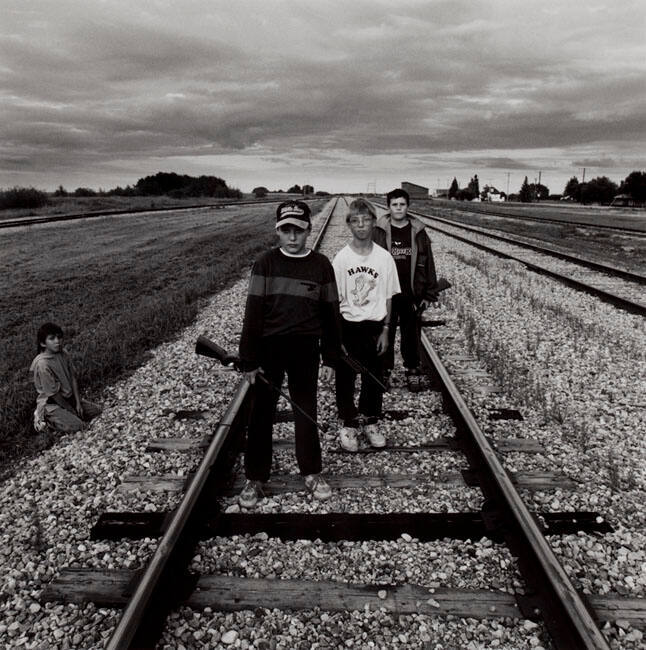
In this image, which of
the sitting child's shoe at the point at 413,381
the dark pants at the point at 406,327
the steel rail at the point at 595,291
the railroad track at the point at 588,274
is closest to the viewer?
the dark pants at the point at 406,327

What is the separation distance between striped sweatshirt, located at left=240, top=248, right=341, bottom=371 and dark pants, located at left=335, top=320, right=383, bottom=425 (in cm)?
88

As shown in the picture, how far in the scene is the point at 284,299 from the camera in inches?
142

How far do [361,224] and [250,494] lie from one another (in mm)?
2040

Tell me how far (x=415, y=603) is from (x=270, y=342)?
174 centimetres

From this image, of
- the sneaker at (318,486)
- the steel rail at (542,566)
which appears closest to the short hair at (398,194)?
the steel rail at (542,566)

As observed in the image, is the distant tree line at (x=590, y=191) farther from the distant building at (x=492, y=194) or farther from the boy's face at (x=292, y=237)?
the boy's face at (x=292, y=237)

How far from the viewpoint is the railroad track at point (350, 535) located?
2791 millimetres

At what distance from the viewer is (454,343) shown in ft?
24.8

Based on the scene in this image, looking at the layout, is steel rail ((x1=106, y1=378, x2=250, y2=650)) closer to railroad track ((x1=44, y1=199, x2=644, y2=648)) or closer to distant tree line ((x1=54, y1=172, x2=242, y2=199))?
railroad track ((x1=44, y1=199, x2=644, y2=648))

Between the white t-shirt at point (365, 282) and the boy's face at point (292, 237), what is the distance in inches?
31.5

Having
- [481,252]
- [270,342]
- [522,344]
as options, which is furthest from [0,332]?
[481,252]

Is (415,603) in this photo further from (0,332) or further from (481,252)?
(481,252)

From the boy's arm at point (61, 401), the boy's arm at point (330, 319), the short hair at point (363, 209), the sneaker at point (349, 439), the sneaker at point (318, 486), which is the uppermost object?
the short hair at point (363, 209)

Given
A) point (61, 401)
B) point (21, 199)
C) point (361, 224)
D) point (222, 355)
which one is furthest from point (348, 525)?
point (21, 199)
